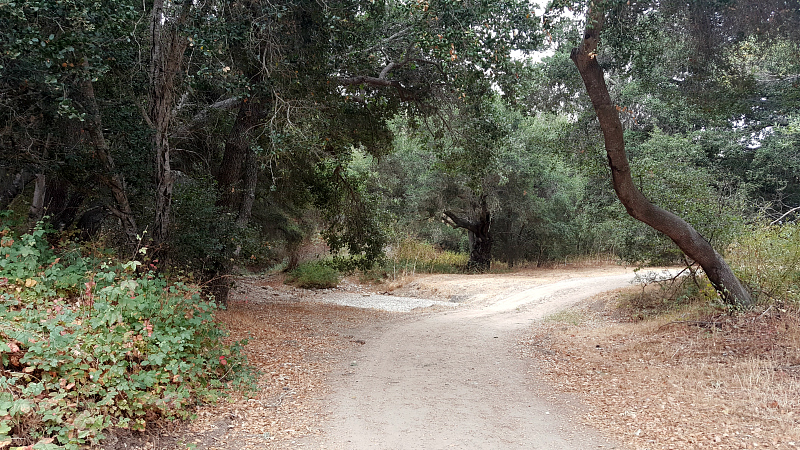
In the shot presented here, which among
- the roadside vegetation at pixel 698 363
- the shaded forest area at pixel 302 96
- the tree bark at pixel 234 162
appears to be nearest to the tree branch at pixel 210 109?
the shaded forest area at pixel 302 96

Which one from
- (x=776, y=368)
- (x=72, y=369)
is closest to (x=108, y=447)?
(x=72, y=369)

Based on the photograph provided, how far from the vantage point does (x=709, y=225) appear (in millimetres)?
9602

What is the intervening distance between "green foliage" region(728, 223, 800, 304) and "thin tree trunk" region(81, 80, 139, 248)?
30.7 ft

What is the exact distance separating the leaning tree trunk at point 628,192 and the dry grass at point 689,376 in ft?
2.00

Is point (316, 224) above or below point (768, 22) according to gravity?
below

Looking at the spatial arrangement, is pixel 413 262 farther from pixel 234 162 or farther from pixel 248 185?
pixel 234 162

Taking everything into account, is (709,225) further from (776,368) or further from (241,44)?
(241,44)

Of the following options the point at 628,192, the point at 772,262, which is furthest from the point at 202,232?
the point at 772,262

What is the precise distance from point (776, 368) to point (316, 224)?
55.8ft

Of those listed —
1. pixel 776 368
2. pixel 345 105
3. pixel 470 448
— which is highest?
pixel 345 105

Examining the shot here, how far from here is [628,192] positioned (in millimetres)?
7875

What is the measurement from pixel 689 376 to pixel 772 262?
11.4 ft

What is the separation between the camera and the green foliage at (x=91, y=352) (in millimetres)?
3535

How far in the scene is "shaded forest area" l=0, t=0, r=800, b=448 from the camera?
457cm
